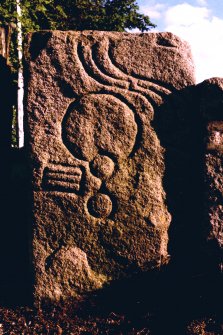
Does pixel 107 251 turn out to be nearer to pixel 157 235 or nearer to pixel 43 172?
pixel 157 235

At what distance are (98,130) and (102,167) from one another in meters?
0.21

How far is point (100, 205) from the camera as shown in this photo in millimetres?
1885

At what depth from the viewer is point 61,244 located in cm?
189

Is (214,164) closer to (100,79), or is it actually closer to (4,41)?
(100,79)

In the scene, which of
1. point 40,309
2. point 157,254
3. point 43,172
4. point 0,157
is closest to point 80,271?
point 40,309

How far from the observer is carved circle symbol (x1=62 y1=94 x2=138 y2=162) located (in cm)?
192

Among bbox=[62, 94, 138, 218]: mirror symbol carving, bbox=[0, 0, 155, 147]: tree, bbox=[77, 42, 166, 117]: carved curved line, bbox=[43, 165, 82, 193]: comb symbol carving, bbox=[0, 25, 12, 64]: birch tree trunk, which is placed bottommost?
bbox=[43, 165, 82, 193]: comb symbol carving

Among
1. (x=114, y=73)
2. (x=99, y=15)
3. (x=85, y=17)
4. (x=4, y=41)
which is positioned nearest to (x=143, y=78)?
(x=114, y=73)

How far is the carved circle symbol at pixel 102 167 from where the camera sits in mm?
1909

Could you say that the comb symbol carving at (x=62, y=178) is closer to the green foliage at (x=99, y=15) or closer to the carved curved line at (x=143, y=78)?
the carved curved line at (x=143, y=78)

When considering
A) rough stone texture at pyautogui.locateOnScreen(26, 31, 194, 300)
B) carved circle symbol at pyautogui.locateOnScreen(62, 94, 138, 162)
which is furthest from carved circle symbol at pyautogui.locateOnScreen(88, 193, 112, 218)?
carved circle symbol at pyautogui.locateOnScreen(62, 94, 138, 162)

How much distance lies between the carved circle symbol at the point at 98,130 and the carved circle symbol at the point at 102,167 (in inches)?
1.4

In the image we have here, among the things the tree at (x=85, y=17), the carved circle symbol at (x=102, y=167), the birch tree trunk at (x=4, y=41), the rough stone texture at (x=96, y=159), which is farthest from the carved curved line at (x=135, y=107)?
the tree at (x=85, y=17)

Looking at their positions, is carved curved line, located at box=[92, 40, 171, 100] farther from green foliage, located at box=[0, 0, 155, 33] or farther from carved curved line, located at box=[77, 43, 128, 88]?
green foliage, located at box=[0, 0, 155, 33]
